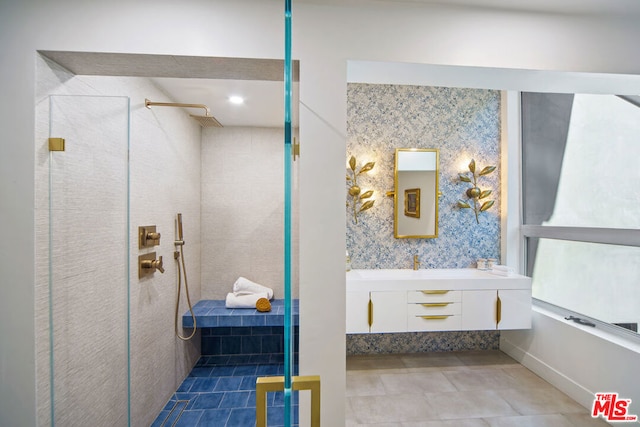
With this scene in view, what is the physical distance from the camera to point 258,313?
6.83ft

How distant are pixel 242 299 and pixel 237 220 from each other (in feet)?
2.06

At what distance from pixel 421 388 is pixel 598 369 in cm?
114

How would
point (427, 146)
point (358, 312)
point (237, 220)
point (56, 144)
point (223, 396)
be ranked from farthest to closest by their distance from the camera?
1. point (427, 146)
2. point (237, 220)
3. point (358, 312)
4. point (223, 396)
5. point (56, 144)

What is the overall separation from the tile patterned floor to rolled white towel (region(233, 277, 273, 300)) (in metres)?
0.98

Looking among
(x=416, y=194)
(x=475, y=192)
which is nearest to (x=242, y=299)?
(x=416, y=194)

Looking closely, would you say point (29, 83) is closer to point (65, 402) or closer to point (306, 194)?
point (306, 194)

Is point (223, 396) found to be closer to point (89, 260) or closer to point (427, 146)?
point (89, 260)

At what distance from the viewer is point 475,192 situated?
2594 millimetres

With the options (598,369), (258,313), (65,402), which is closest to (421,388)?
(598,369)

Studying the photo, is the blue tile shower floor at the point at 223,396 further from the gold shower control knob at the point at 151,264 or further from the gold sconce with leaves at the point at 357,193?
the gold sconce with leaves at the point at 357,193

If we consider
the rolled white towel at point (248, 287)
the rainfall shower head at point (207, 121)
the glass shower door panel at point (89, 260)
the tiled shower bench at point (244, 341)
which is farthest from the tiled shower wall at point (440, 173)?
the glass shower door panel at point (89, 260)

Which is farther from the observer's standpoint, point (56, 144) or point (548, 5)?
point (548, 5)

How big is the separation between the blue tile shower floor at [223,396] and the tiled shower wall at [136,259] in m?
0.10

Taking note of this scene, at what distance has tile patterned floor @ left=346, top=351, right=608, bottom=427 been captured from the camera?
1.80 metres
